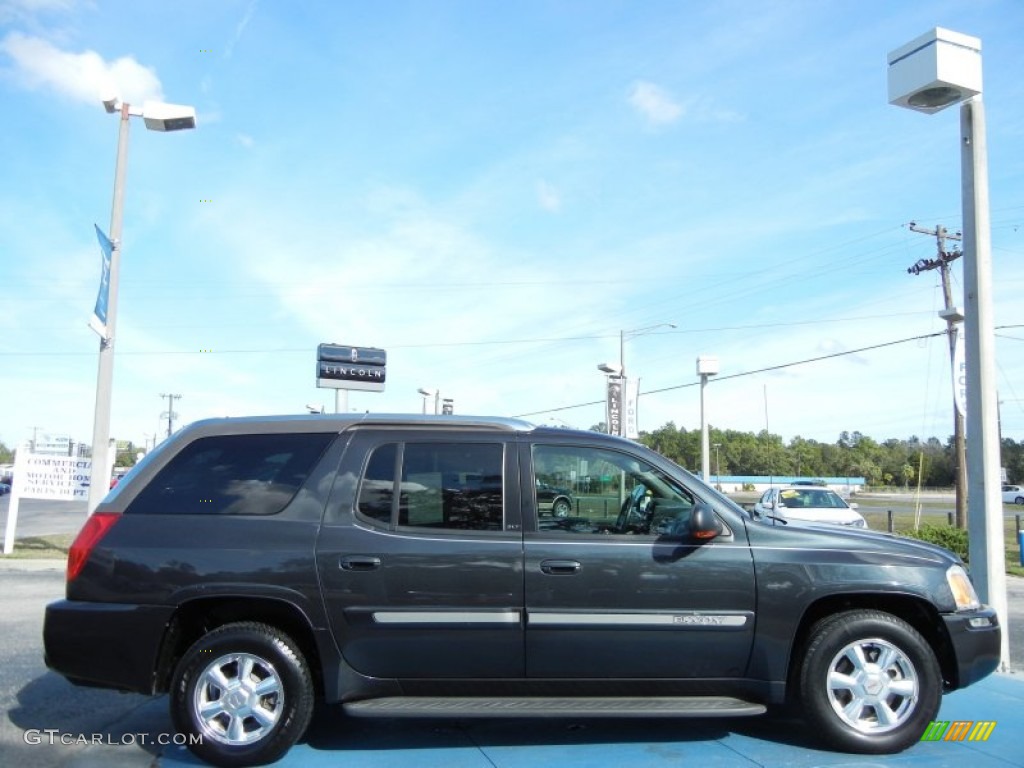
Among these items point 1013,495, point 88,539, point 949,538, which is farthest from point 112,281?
point 1013,495

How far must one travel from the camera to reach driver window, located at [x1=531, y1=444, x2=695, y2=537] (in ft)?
15.1

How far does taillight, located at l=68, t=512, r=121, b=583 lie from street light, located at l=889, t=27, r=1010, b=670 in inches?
251

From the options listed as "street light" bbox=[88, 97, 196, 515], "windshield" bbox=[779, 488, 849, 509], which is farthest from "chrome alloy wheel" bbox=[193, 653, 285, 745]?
"windshield" bbox=[779, 488, 849, 509]

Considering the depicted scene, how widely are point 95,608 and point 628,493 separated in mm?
3024

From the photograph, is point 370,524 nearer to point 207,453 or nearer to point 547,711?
point 207,453

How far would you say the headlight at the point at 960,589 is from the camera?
180 inches

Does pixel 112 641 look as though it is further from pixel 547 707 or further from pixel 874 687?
pixel 874 687

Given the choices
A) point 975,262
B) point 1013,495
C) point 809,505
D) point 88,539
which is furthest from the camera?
point 1013,495

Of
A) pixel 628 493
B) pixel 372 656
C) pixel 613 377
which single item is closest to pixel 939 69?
pixel 628 493

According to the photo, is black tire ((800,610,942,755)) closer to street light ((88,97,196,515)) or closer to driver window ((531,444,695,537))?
driver window ((531,444,695,537))

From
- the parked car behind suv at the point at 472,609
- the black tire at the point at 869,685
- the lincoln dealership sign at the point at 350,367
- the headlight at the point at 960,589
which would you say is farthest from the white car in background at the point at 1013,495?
the parked car behind suv at the point at 472,609

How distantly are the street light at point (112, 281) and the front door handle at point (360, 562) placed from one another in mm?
10574

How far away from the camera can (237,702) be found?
4.33 m

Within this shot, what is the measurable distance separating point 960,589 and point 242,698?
160 inches
